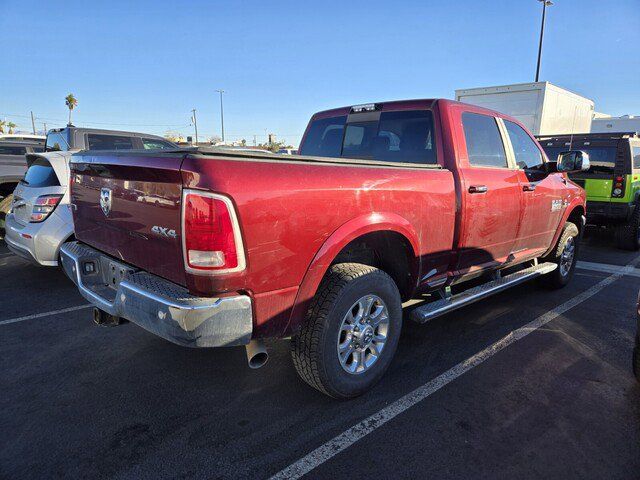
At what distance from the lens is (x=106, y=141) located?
7.93 metres

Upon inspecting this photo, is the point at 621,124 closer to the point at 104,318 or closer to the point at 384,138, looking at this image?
the point at 384,138

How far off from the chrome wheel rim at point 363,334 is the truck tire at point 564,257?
317 cm

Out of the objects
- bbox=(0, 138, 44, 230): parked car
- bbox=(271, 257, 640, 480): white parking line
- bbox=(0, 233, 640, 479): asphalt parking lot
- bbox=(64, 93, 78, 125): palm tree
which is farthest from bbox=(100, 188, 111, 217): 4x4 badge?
bbox=(64, 93, 78, 125): palm tree

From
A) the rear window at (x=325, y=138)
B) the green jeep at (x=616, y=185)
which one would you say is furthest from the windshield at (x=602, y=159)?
the rear window at (x=325, y=138)

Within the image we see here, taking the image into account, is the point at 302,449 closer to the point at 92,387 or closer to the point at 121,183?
the point at 92,387

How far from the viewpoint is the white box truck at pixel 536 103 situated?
36.6ft

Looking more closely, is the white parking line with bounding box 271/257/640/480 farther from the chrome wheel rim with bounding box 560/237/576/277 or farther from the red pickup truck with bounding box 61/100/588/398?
the chrome wheel rim with bounding box 560/237/576/277

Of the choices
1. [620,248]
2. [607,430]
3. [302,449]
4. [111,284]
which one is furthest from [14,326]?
[620,248]

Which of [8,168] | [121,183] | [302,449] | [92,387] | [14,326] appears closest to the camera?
[302,449]

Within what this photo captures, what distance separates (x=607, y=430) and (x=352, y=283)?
174 centimetres

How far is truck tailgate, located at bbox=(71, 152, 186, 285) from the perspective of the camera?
2104 millimetres

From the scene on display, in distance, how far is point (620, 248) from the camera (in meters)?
7.94

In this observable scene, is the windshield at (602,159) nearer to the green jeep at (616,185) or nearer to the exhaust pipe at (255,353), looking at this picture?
the green jeep at (616,185)

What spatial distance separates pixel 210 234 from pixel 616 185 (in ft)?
26.8
